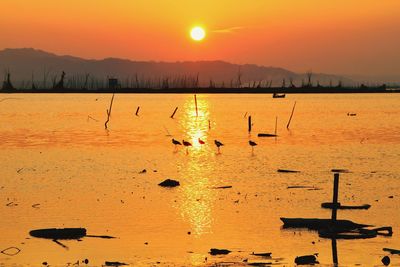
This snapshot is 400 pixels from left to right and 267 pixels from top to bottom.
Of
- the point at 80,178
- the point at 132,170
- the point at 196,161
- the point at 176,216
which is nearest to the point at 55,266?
the point at 176,216

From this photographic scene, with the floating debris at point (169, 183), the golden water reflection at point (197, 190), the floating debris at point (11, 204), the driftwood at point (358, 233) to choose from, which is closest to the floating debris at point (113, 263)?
the golden water reflection at point (197, 190)

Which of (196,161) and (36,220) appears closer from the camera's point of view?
(36,220)

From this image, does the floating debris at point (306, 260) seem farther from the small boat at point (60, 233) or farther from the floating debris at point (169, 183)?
the floating debris at point (169, 183)

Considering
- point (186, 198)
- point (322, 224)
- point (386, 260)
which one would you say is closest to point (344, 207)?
point (322, 224)

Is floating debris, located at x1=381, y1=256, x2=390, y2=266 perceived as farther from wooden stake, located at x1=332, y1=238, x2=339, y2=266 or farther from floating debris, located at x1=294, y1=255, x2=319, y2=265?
floating debris, located at x1=294, y1=255, x2=319, y2=265

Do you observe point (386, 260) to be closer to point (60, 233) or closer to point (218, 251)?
point (218, 251)

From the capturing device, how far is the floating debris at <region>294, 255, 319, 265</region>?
1951 centimetres

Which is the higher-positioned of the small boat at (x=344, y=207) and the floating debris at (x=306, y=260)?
the floating debris at (x=306, y=260)

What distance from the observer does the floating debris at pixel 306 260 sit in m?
19.5

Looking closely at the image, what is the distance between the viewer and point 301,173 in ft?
136

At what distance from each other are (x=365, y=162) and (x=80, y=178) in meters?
19.2

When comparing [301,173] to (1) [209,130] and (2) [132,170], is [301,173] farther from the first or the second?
(1) [209,130]

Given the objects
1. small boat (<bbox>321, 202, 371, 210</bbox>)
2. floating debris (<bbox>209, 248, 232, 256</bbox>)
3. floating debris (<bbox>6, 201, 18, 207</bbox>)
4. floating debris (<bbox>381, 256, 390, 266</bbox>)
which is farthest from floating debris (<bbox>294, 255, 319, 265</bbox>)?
floating debris (<bbox>6, 201, 18, 207</bbox>)

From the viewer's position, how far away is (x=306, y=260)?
64.5ft
